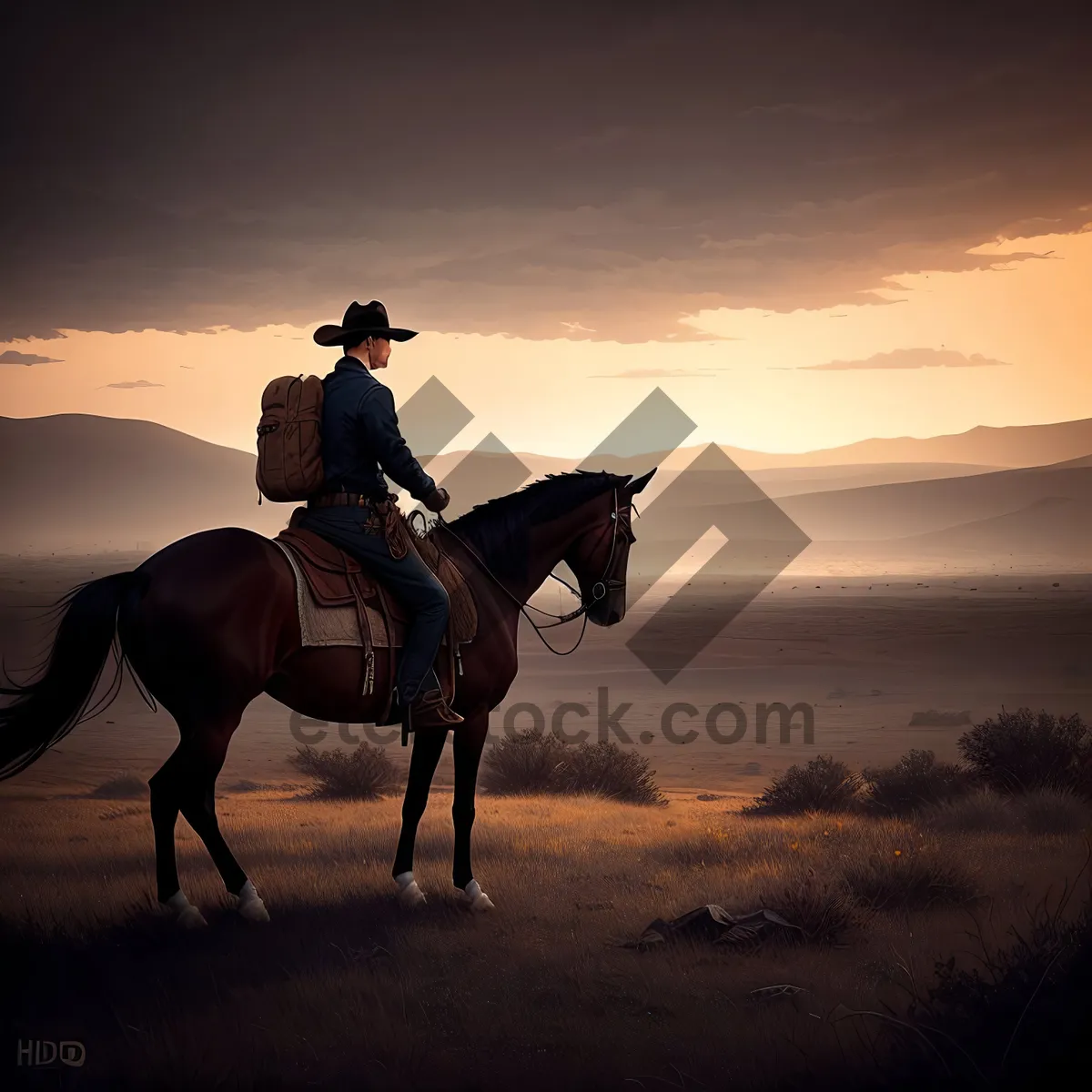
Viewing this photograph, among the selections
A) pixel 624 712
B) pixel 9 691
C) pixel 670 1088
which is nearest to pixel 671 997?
pixel 670 1088

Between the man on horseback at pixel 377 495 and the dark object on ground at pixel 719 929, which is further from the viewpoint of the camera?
the man on horseback at pixel 377 495

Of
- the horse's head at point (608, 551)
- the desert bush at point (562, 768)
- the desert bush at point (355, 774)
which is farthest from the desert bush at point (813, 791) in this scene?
the horse's head at point (608, 551)

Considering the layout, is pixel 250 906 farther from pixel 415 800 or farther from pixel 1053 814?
pixel 1053 814

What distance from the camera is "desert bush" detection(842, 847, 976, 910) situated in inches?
273

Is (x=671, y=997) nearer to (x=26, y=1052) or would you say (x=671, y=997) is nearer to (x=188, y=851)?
(x=26, y=1052)

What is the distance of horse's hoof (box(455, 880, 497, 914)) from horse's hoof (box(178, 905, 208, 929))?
5.56ft

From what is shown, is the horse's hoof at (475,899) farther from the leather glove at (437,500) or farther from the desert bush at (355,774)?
the desert bush at (355,774)

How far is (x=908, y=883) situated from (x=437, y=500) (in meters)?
4.17

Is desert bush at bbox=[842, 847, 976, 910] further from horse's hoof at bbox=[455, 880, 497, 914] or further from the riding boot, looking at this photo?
the riding boot

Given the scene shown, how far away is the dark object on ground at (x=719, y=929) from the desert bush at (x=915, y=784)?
4.01 m

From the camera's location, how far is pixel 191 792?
5902 millimetres

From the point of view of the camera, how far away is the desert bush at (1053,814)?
866cm

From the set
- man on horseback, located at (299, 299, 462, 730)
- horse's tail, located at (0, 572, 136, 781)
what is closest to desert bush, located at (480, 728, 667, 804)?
man on horseback, located at (299, 299, 462, 730)

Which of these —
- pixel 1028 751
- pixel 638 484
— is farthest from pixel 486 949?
pixel 1028 751
